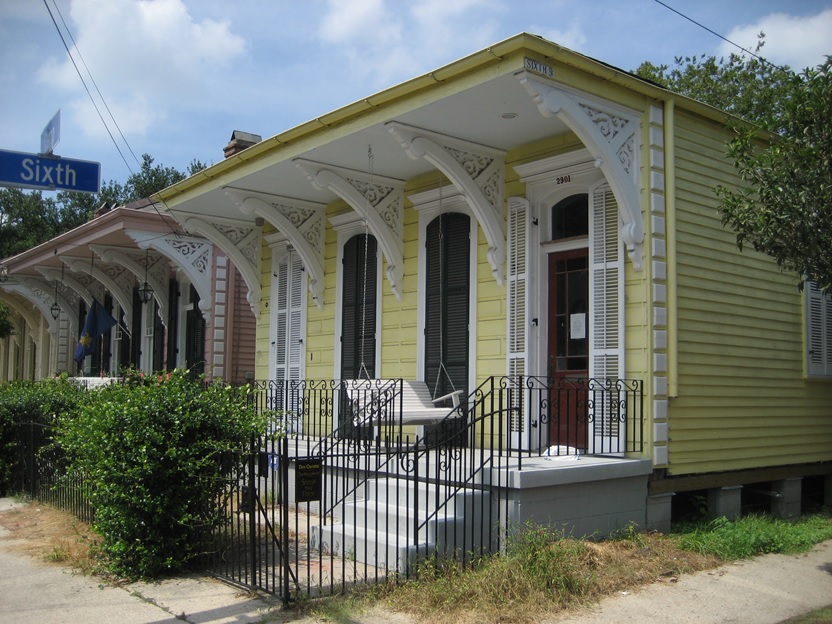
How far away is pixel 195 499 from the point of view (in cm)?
723

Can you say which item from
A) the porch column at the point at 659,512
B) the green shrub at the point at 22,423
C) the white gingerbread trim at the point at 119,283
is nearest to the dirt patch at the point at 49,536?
the green shrub at the point at 22,423

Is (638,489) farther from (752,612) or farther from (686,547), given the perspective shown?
(752,612)

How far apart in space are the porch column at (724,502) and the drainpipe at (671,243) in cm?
149

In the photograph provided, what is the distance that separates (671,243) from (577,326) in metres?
1.43

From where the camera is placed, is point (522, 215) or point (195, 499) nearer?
point (195, 499)

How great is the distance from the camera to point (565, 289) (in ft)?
31.4

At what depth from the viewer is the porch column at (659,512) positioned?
27.1 feet

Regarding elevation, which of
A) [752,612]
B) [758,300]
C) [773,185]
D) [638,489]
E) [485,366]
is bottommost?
[752,612]

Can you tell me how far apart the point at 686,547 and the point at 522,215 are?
157 inches

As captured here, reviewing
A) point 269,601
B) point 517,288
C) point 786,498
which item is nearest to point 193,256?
point 517,288

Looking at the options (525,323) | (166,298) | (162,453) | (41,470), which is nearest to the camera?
(162,453)

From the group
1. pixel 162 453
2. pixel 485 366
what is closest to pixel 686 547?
pixel 485 366

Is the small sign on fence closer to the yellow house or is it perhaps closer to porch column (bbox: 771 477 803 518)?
the yellow house

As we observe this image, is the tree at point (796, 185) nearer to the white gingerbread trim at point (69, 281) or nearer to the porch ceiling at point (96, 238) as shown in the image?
the porch ceiling at point (96, 238)
